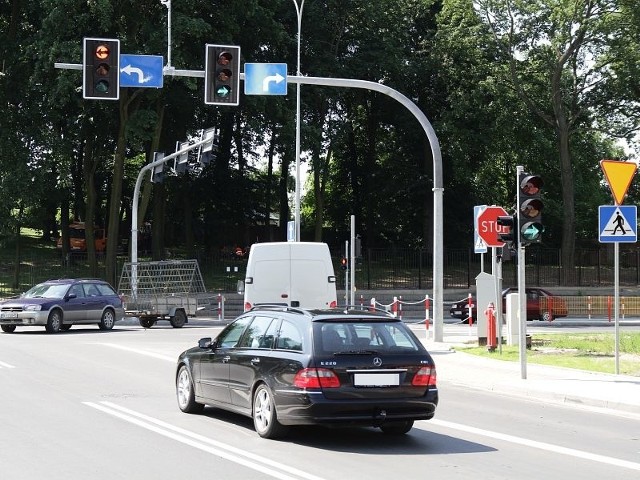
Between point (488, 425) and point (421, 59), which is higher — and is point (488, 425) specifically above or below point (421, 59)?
below

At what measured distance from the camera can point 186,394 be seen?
1239 centimetres

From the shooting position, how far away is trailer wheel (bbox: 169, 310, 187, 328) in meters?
33.4

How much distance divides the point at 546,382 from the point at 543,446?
5.71 m

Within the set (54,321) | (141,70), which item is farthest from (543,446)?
(54,321)

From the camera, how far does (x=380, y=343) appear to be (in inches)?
410

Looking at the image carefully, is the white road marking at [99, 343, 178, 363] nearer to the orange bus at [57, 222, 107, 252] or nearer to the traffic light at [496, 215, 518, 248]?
the traffic light at [496, 215, 518, 248]

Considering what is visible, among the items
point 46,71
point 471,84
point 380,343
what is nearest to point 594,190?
point 471,84

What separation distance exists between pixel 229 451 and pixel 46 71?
34.0 meters

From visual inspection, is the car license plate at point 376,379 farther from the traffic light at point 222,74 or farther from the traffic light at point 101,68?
the traffic light at point 101,68

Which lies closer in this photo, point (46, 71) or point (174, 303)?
point (174, 303)

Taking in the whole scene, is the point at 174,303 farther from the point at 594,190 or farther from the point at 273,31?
the point at 594,190

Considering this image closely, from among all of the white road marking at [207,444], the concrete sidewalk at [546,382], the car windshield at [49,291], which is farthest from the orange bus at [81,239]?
the white road marking at [207,444]

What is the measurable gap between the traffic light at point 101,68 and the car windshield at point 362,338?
9.92 metres

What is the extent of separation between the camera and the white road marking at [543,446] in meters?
9.41
